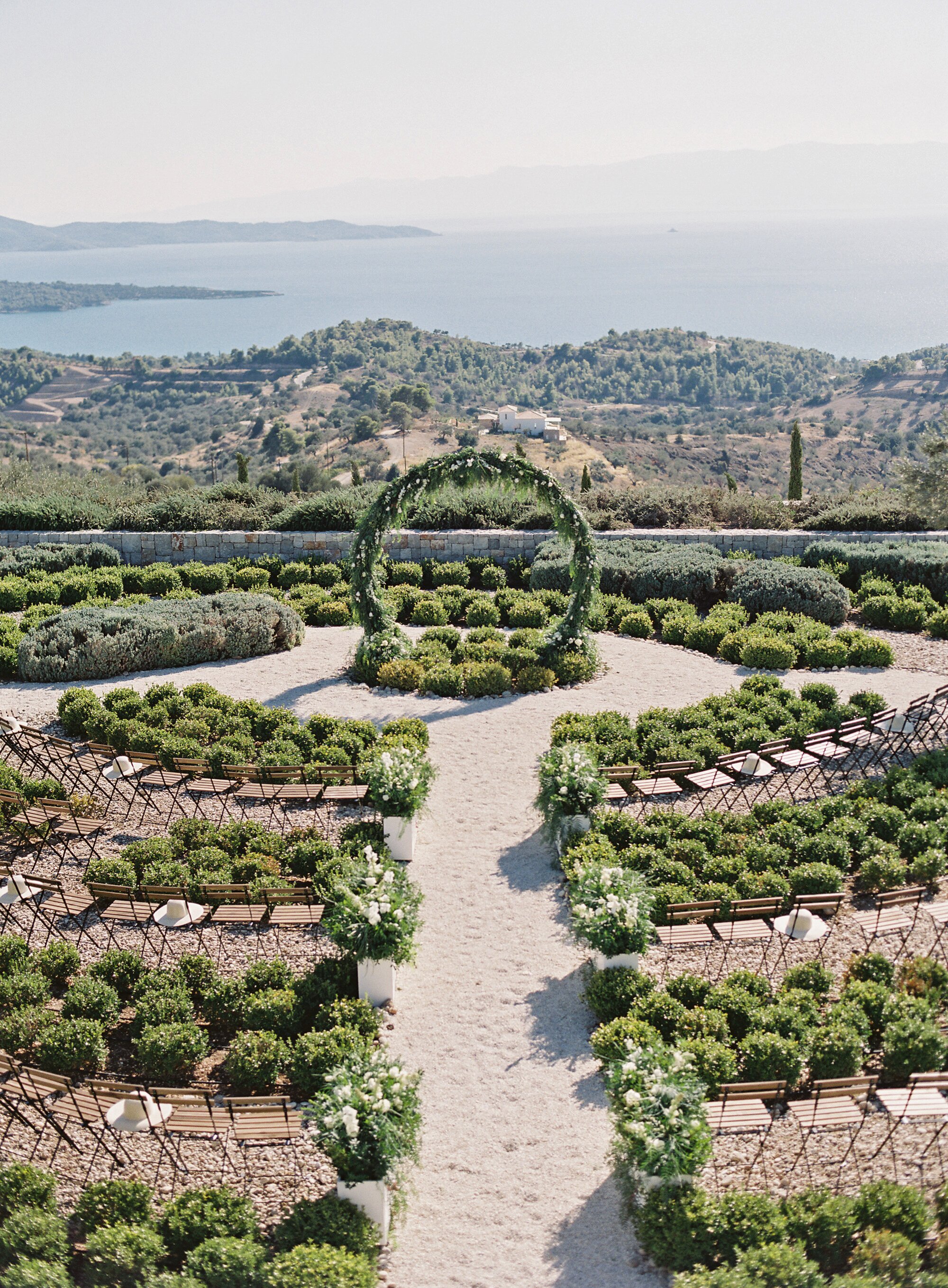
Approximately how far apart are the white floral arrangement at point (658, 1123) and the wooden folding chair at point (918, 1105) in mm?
998

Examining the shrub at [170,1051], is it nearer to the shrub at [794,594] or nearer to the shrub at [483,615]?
the shrub at [483,615]

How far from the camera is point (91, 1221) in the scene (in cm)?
510

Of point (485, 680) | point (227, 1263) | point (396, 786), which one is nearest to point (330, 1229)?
point (227, 1263)

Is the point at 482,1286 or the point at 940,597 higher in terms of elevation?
the point at 940,597

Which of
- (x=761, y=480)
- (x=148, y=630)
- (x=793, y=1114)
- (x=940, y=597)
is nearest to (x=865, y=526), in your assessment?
(x=940, y=597)

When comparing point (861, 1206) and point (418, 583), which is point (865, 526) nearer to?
point (418, 583)

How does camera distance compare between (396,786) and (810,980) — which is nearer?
(810,980)

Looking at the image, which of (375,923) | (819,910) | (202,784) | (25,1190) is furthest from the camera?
(202,784)

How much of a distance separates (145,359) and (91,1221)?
428 feet

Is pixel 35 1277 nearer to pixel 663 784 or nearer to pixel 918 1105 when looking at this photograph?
pixel 918 1105

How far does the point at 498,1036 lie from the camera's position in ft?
21.6

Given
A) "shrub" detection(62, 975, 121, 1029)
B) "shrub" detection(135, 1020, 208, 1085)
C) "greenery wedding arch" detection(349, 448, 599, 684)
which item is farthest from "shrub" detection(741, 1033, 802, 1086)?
"greenery wedding arch" detection(349, 448, 599, 684)

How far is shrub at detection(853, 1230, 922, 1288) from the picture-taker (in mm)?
4578

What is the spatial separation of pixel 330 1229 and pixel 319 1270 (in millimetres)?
360
